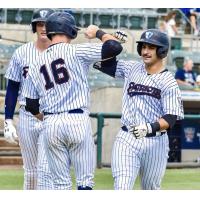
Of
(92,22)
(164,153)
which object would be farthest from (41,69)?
(92,22)

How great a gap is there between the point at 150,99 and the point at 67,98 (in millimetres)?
593

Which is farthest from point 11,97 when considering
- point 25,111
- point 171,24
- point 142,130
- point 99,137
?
point 171,24

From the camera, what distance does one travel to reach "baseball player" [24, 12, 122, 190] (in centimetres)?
566

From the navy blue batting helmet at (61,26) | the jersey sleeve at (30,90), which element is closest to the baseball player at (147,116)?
the navy blue batting helmet at (61,26)

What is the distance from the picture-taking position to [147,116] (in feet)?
19.2

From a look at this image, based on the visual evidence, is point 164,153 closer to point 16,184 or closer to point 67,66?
point 67,66

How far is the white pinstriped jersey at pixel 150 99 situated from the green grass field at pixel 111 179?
3064 millimetres

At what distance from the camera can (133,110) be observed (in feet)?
19.2

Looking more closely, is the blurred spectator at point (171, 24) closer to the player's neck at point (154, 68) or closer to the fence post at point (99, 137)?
the fence post at point (99, 137)

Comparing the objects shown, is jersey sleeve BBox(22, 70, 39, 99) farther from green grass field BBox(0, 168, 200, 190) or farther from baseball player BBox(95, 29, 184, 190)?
green grass field BBox(0, 168, 200, 190)

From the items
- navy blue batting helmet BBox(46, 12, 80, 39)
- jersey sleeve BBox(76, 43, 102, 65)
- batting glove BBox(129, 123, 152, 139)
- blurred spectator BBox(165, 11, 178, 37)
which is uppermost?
blurred spectator BBox(165, 11, 178, 37)

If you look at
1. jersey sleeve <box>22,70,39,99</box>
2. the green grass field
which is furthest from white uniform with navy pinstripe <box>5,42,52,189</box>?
the green grass field
